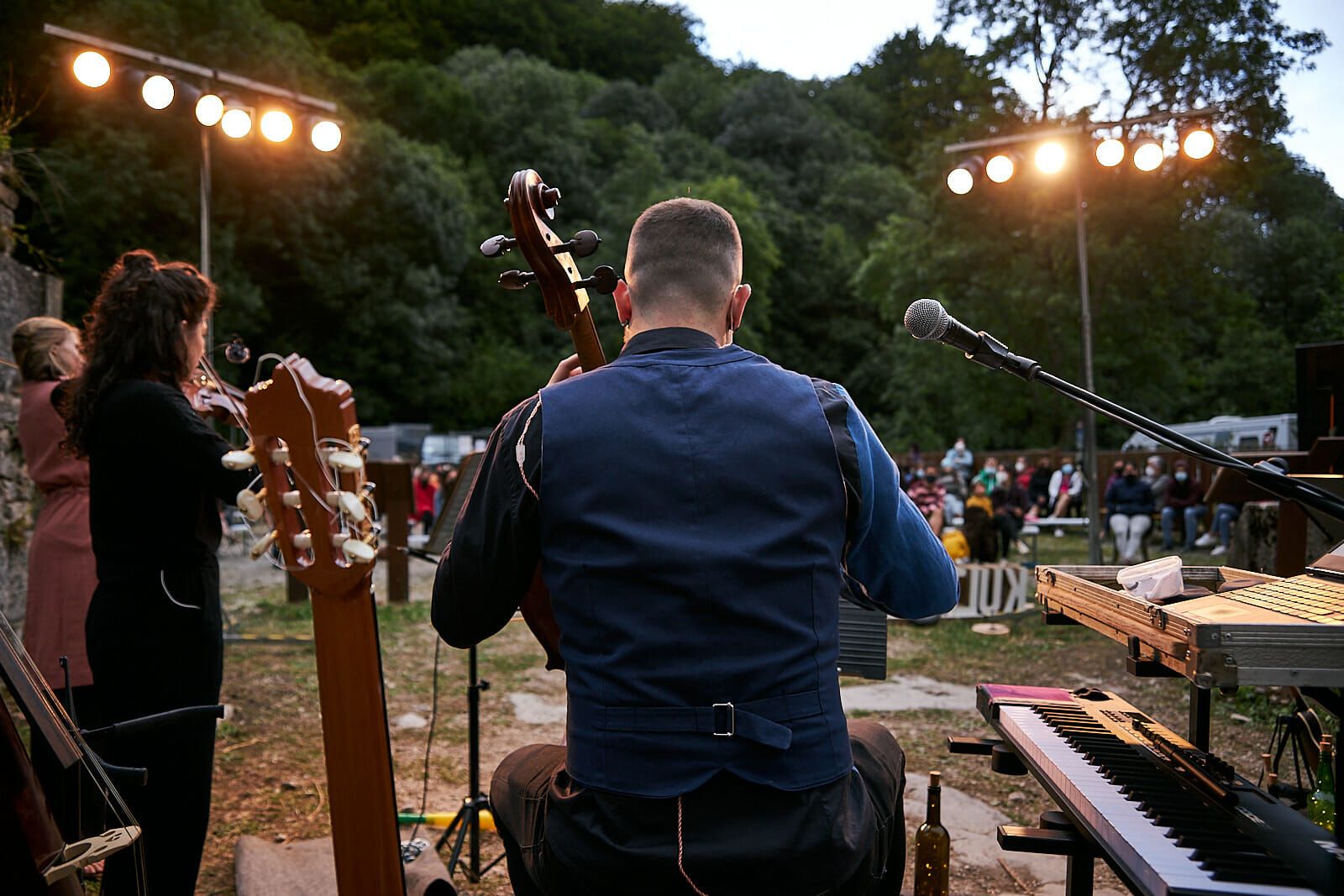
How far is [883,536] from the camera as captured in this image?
68.8 inches

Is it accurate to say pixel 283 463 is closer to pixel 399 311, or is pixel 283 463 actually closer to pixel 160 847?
pixel 160 847

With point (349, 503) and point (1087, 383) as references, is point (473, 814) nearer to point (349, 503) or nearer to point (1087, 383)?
point (349, 503)

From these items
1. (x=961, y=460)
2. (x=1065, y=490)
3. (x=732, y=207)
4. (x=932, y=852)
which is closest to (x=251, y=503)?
(x=932, y=852)

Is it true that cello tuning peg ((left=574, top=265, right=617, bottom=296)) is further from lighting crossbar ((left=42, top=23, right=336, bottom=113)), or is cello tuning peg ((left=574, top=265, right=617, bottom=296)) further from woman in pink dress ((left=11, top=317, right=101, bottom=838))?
lighting crossbar ((left=42, top=23, right=336, bottom=113))

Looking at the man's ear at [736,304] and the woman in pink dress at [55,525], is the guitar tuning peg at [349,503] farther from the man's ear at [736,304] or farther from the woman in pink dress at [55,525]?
the woman in pink dress at [55,525]

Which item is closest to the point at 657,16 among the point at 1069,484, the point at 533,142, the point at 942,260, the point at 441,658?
the point at 533,142

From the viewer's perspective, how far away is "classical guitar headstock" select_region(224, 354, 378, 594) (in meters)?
2.21

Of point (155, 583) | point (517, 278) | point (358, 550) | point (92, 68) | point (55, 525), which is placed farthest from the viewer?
point (92, 68)

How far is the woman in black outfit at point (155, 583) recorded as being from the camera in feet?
8.29

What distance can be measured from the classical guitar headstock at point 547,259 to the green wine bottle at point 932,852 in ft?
5.23

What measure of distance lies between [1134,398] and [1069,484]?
659 centimetres

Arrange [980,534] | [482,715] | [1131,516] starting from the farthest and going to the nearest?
[1131,516]
[980,534]
[482,715]

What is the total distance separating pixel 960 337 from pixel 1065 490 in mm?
17478

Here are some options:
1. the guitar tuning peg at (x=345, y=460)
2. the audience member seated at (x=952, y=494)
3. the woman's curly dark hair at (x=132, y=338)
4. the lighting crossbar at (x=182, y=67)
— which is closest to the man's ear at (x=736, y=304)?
the guitar tuning peg at (x=345, y=460)
